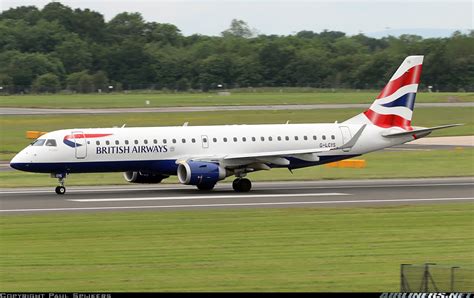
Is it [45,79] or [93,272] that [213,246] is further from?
[45,79]

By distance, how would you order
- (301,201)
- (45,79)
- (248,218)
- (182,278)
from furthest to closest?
(45,79) → (301,201) → (248,218) → (182,278)

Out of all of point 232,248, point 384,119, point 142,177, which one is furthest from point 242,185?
point 232,248

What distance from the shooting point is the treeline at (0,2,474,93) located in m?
132

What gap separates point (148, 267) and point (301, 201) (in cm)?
1517

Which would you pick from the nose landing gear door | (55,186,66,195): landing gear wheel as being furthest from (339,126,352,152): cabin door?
(55,186,66,195): landing gear wheel

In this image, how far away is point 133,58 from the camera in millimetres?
142750

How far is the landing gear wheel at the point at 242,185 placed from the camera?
43.9 m

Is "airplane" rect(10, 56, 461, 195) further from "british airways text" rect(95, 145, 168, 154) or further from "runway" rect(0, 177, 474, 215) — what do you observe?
"runway" rect(0, 177, 474, 215)

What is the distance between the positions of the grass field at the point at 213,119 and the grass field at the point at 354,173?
2236cm

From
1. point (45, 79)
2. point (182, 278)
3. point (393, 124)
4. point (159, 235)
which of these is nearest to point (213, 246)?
point (159, 235)

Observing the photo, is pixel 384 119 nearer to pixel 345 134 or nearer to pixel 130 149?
pixel 345 134

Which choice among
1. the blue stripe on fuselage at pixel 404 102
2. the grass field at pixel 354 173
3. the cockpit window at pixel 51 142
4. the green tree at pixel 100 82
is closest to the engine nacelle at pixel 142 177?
the grass field at pixel 354 173

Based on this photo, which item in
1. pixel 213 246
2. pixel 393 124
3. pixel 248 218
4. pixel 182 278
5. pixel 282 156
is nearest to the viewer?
pixel 182 278

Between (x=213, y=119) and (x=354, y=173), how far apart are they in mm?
36258
